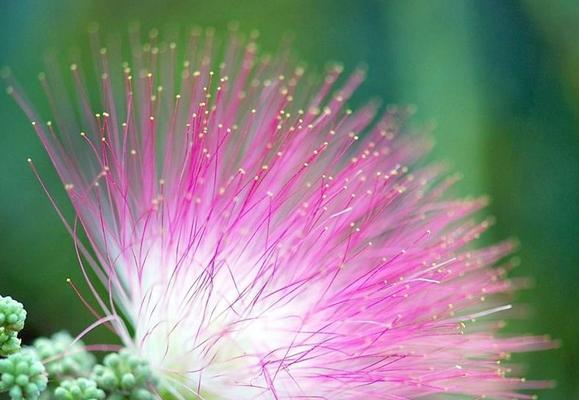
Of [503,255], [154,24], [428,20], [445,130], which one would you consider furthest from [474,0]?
[154,24]

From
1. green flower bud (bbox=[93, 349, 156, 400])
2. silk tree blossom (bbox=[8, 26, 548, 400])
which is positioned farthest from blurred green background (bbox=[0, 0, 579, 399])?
green flower bud (bbox=[93, 349, 156, 400])

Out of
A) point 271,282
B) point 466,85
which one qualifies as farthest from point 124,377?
point 466,85

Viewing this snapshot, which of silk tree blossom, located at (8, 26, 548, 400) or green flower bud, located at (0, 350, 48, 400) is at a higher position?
silk tree blossom, located at (8, 26, 548, 400)

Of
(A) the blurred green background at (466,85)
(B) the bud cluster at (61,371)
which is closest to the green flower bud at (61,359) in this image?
(B) the bud cluster at (61,371)

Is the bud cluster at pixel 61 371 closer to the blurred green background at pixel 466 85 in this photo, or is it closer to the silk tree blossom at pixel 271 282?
the silk tree blossom at pixel 271 282

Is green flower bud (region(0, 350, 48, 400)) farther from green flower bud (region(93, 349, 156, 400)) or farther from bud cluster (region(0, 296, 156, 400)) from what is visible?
green flower bud (region(93, 349, 156, 400))

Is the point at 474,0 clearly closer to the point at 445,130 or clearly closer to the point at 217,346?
the point at 445,130

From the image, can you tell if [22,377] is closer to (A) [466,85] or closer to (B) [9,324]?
(B) [9,324]
